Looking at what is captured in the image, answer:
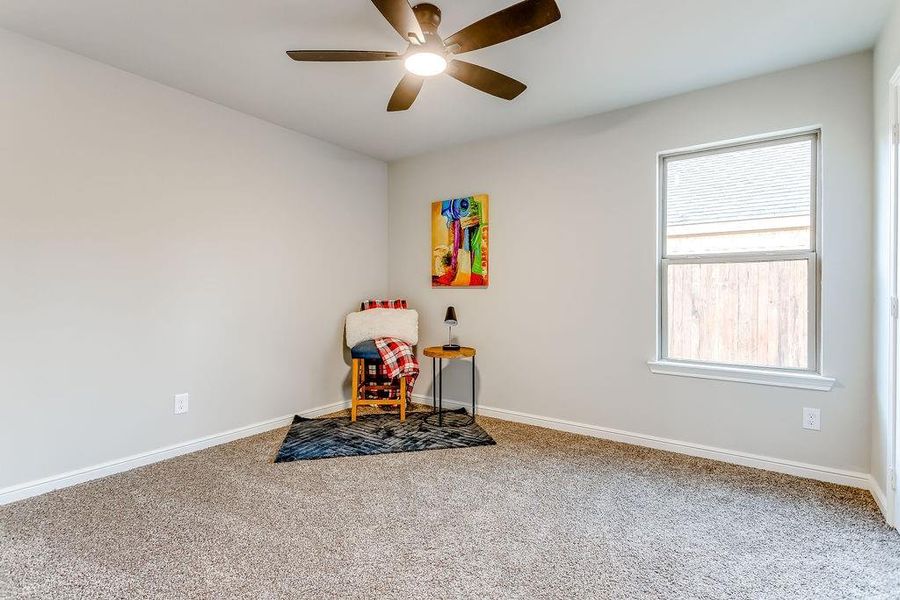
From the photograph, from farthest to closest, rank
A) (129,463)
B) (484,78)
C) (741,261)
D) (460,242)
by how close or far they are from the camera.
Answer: (460,242), (741,261), (129,463), (484,78)

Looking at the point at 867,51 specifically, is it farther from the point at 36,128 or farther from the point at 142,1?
the point at 36,128

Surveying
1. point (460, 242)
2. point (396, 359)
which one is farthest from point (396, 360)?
point (460, 242)

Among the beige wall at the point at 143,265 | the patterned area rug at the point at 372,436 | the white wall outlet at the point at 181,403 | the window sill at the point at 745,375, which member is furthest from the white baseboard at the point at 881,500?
the white wall outlet at the point at 181,403

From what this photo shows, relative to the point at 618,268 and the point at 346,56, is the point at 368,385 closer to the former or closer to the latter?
the point at 618,268

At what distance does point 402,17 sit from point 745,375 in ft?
8.90

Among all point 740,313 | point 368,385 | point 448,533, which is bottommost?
point 448,533

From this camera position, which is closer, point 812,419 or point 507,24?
point 507,24

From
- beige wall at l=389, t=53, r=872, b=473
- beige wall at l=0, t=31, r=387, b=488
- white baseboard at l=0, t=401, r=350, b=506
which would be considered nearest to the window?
beige wall at l=389, t=53, r=872, b=473

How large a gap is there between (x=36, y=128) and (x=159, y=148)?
58 centimetres

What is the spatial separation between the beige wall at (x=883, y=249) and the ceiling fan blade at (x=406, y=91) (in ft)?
7.07

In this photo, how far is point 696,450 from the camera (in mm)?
2949

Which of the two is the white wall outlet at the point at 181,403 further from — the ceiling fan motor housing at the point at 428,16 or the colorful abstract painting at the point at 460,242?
the ceiling fan motor housing at the point at 428,16

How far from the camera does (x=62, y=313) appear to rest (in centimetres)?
245

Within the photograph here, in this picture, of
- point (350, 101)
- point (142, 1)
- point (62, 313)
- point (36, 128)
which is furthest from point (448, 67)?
point (62, 313)
